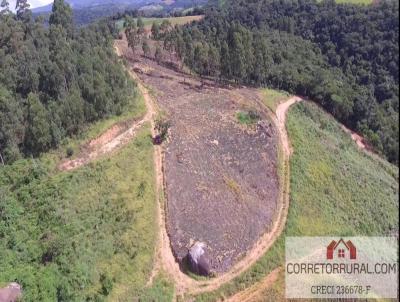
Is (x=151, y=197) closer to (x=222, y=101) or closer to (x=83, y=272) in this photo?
(x=83, y=272)

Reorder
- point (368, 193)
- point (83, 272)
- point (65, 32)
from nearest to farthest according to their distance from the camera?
point (83, 272) → point (368, 193) → point (65, 32)

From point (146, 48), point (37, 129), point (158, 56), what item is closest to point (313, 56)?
point (158, 56)

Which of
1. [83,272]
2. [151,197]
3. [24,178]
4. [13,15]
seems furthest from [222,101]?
[13,15]

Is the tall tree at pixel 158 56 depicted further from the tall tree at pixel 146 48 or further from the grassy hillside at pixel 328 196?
the grassy hillside at pixel 328 196

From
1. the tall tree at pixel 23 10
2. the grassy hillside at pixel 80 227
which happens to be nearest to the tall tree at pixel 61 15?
the tall tree at pixel 23 10

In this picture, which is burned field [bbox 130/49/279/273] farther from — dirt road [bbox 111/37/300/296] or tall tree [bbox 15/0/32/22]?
tall tree [bbox 15/0/32/22]

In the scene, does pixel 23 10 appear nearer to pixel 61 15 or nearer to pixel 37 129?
pixel 61 15
